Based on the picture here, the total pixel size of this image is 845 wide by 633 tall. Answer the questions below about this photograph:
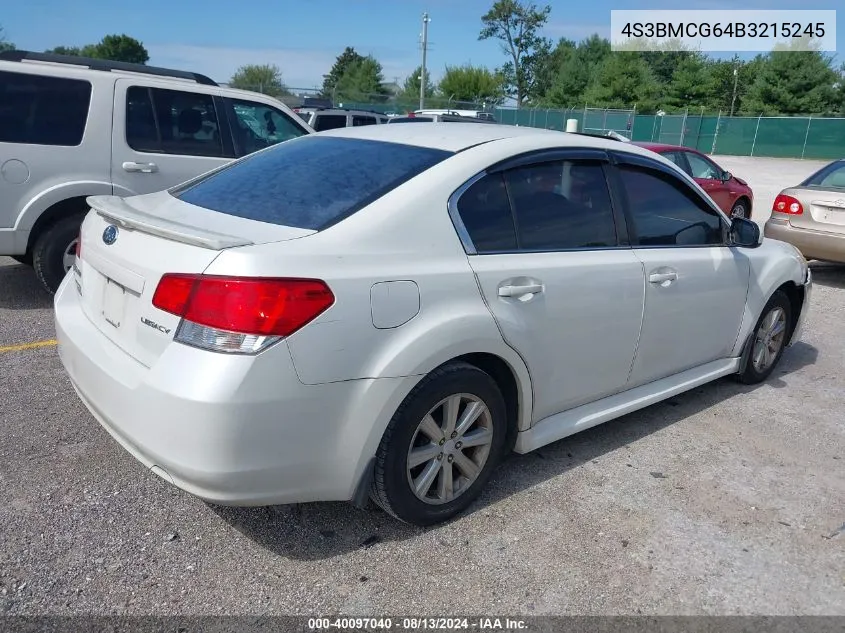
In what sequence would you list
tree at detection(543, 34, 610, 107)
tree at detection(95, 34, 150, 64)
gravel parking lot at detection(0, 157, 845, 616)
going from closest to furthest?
gravel parking lot at detection(0, 157, 845, 616), tree at detection(543, 34, 610, 107), tree at detection(95, 34, 150, 64)

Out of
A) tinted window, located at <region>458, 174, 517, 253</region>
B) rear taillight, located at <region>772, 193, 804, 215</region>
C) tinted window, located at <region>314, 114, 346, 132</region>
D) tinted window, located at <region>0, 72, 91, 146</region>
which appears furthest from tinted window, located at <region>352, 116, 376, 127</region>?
tinted window, located at <region>458, 174, 517, 253</region>

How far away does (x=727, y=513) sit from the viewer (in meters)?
3.27

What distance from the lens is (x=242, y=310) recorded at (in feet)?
7.60

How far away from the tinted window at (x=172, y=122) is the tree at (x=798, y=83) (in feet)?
177

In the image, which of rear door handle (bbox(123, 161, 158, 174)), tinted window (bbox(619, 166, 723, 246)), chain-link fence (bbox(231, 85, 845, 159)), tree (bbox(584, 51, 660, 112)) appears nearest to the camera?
tinted window (bbox(619, 166, 723, 246))

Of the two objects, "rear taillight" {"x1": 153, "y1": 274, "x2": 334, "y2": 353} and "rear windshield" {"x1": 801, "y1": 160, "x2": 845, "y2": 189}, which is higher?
"rear taillight" {"x1": 153, "y1": 274, "x2": 334, "y2": 353}

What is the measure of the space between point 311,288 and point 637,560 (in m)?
1.72

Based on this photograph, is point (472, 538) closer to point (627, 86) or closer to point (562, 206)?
point (562, 206)

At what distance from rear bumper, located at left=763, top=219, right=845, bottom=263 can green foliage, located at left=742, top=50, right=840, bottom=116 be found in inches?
1947

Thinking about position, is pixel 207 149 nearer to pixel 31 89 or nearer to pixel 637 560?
pixel 31 89

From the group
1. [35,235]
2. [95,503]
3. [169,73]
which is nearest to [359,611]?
[95,503]

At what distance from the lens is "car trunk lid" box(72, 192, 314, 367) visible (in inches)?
96.5

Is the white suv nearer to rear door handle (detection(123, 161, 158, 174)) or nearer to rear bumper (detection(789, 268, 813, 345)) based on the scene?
rear door handle (detection(123, 161, 158, 174))

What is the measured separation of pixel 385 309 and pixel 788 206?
7662 millimetres
